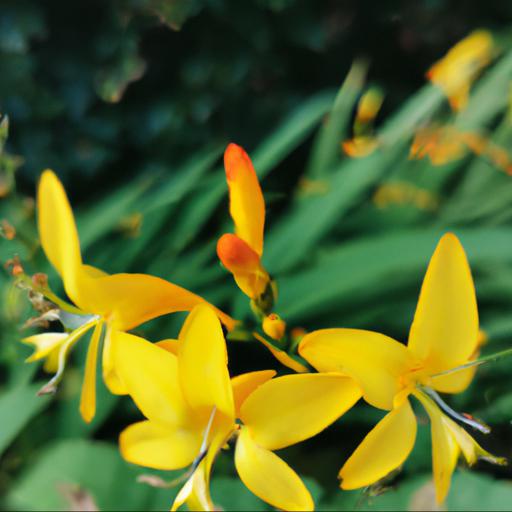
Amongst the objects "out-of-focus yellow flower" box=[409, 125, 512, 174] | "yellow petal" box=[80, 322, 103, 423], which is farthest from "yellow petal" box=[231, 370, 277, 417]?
"out-of-focus yellow flower" box=[409, 125, 512, 174]

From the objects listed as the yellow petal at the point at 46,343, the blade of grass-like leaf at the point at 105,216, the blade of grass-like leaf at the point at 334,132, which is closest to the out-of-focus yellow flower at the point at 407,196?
the blade of grass-like leaf at the point at 334,132

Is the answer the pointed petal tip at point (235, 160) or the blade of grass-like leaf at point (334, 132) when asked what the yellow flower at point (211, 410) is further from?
the blade of grass-like leaf at point (334, 132)

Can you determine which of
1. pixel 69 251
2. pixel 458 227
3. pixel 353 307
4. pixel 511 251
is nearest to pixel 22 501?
pixel 69 251

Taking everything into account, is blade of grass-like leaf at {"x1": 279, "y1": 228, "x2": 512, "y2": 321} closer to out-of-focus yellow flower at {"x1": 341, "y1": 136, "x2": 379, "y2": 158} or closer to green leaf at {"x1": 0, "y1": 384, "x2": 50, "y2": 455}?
out-of-focus yellow flower at {"x1": 341, "y1": 136, "x2": 379, "y2": 158}

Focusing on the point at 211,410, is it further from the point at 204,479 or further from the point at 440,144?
the point at 440,144

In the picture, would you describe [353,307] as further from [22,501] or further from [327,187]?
[22,501]
